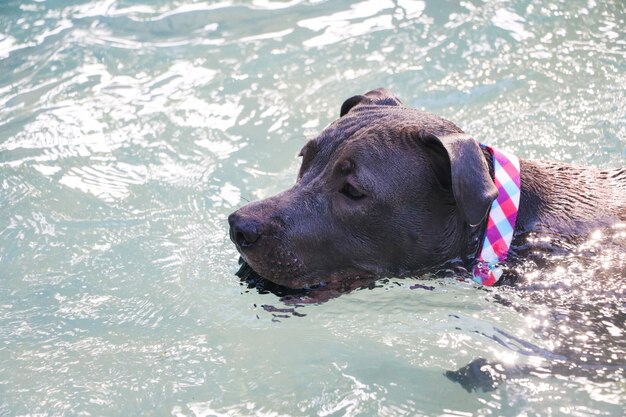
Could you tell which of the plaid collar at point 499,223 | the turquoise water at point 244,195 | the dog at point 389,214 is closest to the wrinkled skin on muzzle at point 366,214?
the dog at point 389,214

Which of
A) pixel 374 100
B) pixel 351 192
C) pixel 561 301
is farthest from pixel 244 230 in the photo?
pixel 561 301

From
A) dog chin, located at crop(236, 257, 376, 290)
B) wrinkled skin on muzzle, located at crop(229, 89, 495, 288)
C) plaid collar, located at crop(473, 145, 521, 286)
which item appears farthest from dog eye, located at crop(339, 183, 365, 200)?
plaid collar, located at crop(473, 145, 521, 286)

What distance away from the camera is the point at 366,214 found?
5.14 metres

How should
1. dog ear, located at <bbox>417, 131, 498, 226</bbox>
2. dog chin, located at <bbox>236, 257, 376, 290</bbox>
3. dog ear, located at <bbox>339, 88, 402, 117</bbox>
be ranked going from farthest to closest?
dog ear, located at <bbox>339, 88, 402, 117</bbox> < dog chin, located at <bbox>236, 257, 376, 290</bbox> < dog ear, located at <bbox>417, 131, 498, 226</bbox>

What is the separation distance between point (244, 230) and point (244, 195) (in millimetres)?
2670

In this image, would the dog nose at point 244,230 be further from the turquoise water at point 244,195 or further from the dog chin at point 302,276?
the turquoise water at point 244,195

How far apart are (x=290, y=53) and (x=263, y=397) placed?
5.25 metres

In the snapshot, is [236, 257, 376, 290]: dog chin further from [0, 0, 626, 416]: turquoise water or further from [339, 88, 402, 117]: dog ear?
[339, 88, 402, 117]: dog ear

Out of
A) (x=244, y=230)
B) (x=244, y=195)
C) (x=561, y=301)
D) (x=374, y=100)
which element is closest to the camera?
(x=244, y=230)

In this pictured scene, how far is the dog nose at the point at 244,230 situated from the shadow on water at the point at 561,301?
0.51 metres

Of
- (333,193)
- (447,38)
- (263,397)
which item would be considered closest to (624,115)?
(447,38)

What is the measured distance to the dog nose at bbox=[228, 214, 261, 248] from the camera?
4.89m

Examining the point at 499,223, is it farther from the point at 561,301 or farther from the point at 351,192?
the point at 351,192

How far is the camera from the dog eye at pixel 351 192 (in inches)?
203
